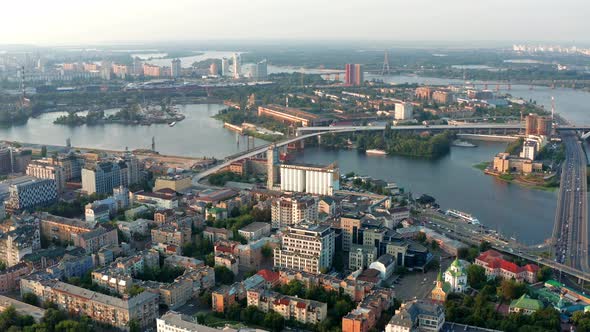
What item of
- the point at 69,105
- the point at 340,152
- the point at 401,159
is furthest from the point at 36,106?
the point at 401,159

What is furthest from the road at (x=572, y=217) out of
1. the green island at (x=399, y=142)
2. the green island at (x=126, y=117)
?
the green island at (x=126, y=117)

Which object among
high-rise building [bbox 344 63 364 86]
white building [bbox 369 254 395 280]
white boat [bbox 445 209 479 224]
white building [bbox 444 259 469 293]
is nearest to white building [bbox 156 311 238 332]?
white building [bbox 369 254 395 280]

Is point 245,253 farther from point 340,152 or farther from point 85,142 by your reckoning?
point 85,142

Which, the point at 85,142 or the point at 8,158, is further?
the point at 85,142

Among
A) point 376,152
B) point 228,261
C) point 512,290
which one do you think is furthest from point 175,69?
point 512,290

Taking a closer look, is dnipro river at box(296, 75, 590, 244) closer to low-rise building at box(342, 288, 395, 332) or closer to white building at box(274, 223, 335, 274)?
white building at box(274, 223, 335, 274)
